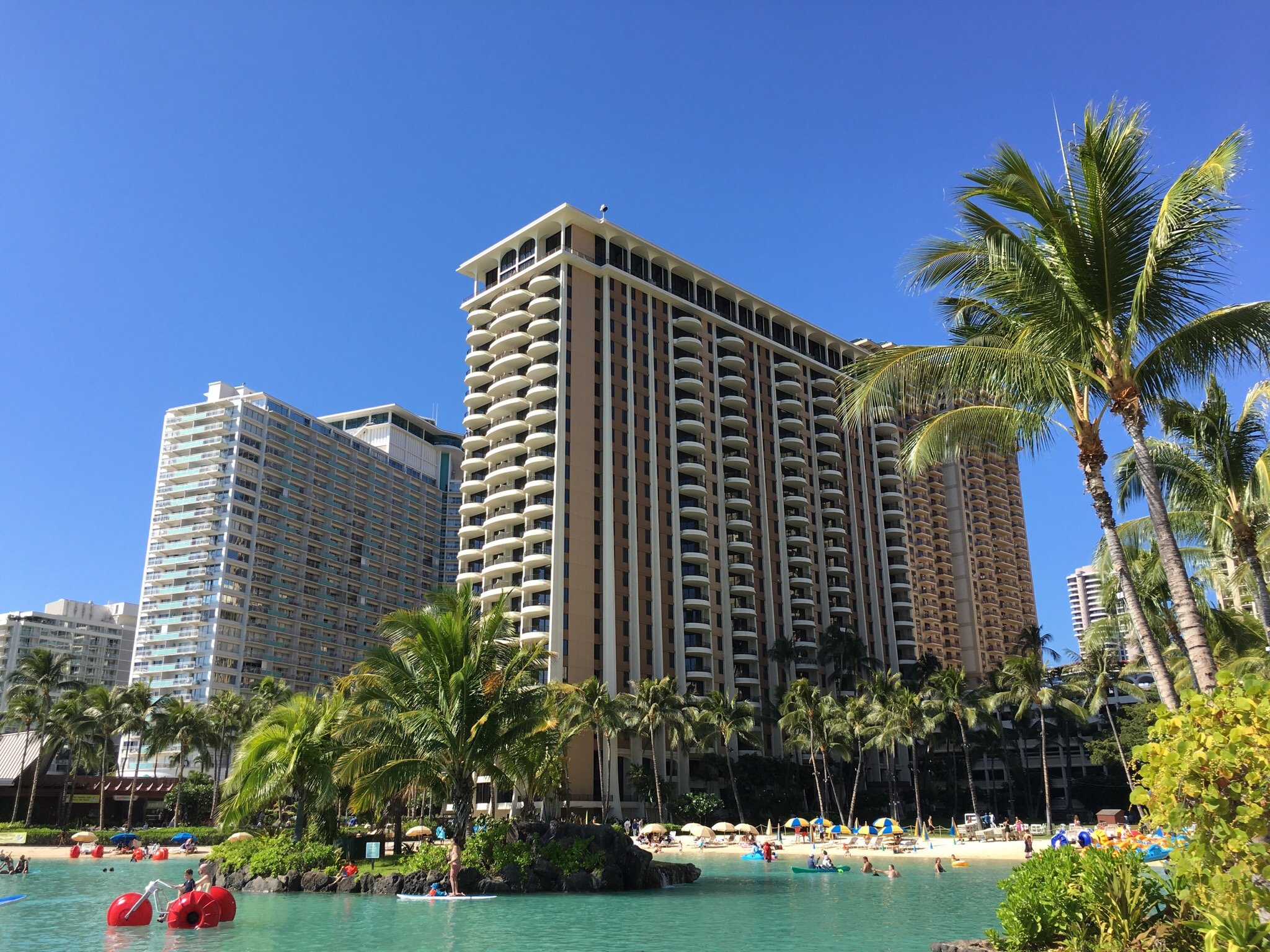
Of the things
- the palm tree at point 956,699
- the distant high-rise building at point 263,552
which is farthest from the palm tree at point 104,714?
the palm tree at point 956,699

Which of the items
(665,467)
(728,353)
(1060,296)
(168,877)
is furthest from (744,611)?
(1060,296)

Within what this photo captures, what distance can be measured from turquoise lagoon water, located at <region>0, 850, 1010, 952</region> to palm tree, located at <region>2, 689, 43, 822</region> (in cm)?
4832

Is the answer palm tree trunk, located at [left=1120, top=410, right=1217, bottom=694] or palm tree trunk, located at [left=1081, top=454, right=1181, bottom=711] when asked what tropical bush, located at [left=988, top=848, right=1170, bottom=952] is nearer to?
palm tree trunk, located at [left=1120, top=410, right=1217, bottom=694]

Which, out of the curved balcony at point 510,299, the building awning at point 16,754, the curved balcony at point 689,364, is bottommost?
the building awning at point 16,754

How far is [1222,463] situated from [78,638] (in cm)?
21410

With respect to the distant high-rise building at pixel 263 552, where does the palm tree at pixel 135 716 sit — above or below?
below

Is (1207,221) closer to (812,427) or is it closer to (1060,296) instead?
(1060,296)

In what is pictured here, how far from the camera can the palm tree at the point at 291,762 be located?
108 ft

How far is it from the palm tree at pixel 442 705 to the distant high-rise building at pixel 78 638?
175271 millimetres

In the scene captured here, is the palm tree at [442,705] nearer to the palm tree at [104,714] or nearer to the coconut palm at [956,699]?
the coconut palm at [956,699]

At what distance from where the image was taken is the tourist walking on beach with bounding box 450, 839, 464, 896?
2950 cm

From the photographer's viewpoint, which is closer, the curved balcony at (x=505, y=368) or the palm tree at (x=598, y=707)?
the palm tree at (x=598, y=707)

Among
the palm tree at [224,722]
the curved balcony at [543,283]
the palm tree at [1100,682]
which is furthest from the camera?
the curved balcony at [543,283]

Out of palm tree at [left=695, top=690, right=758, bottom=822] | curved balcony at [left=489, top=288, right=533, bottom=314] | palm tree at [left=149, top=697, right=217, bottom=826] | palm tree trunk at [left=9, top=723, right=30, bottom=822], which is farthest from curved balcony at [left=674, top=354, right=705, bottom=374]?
palm tree trunk at [left=9, top=723, right=30, bottom=822]
